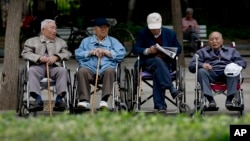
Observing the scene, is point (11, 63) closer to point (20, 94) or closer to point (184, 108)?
point (20, 94)

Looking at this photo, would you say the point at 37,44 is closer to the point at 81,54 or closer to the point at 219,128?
the point at 81,54

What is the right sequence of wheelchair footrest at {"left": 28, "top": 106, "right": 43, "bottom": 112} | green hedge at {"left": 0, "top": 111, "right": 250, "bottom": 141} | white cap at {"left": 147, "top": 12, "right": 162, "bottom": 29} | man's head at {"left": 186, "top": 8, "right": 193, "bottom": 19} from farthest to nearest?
man's head at {"left": 186, "top": 8, "right": 193, "bottom": 19}, white cap at {"left": 147, "top": 12, "right": 162, "bottom": 29}, wheelchair footrest at {"left": 28, "top": 106, "right": 43, "bottom": 112}, green hedge at {"left": 0, "top": 111, "right": 250, "bottom": 141}

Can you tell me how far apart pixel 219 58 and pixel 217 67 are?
14cm

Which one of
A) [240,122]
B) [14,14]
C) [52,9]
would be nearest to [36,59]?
[14,14]

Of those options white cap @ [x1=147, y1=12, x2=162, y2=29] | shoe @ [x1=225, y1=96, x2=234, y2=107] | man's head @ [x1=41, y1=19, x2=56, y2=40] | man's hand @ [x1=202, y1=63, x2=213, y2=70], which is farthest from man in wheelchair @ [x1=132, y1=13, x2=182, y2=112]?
man's head @ [x1=41, y1=19, x2=56, y2=40]

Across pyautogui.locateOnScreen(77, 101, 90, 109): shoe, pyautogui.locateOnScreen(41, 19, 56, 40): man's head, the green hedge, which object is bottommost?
pyautogui.locateOnScreen(77, 101, 90, 109): shoe

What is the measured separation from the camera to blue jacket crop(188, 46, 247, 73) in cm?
1366

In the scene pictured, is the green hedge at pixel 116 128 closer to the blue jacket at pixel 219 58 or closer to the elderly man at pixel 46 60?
the elderly man at pixel 46 60

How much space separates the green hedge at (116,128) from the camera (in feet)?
25.0

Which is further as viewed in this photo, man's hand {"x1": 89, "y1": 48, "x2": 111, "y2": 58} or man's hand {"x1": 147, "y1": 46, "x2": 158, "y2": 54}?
man's hand {"x1": 147, "y1": 46, "x2": 158, "y2": 54}

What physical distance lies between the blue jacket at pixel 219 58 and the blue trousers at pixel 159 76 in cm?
57

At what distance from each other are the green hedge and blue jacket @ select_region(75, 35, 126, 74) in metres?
4.76

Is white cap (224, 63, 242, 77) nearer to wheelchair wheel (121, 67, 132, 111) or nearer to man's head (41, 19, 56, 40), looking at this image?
wheelchair wheel (121, 67, 132, 111)

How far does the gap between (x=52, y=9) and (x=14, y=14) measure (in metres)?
16.8
